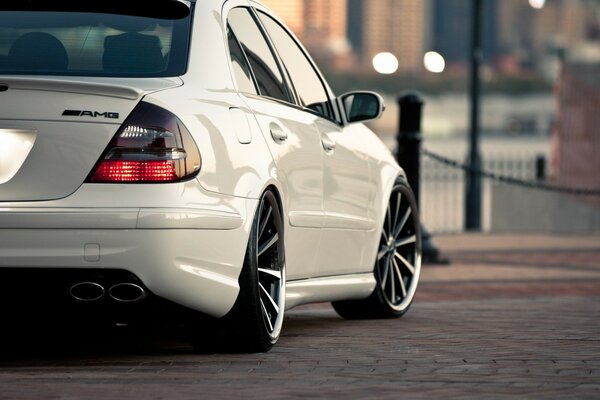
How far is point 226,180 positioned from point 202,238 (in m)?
0.29

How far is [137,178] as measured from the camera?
18.8 feet

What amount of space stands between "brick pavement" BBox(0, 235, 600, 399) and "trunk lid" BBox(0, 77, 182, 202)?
2.30ft

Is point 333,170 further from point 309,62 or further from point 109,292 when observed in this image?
point 109,292

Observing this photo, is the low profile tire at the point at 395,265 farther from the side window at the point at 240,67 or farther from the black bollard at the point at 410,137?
the black bollard at the point at 410,137

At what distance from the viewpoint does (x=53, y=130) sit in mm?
5754

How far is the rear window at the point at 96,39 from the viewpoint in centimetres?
616

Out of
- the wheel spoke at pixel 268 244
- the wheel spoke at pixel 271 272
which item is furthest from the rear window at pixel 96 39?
the wheel spoke at pixel 271 272

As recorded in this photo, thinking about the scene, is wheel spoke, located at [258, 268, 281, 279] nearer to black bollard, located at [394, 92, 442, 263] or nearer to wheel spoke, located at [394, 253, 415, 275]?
wheel spoke, located at [394, 253, 415, 275]

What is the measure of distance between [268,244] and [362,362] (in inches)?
25.9

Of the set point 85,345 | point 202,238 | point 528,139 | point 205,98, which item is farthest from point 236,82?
point 528,139

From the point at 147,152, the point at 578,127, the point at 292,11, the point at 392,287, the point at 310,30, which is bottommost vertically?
the point at 310,30

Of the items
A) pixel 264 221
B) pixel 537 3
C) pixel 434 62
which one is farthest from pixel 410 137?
pixel 434 62

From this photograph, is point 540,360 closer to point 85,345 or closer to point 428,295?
point 85,345

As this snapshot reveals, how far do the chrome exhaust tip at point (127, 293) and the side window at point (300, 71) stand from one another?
1906 millimetres
